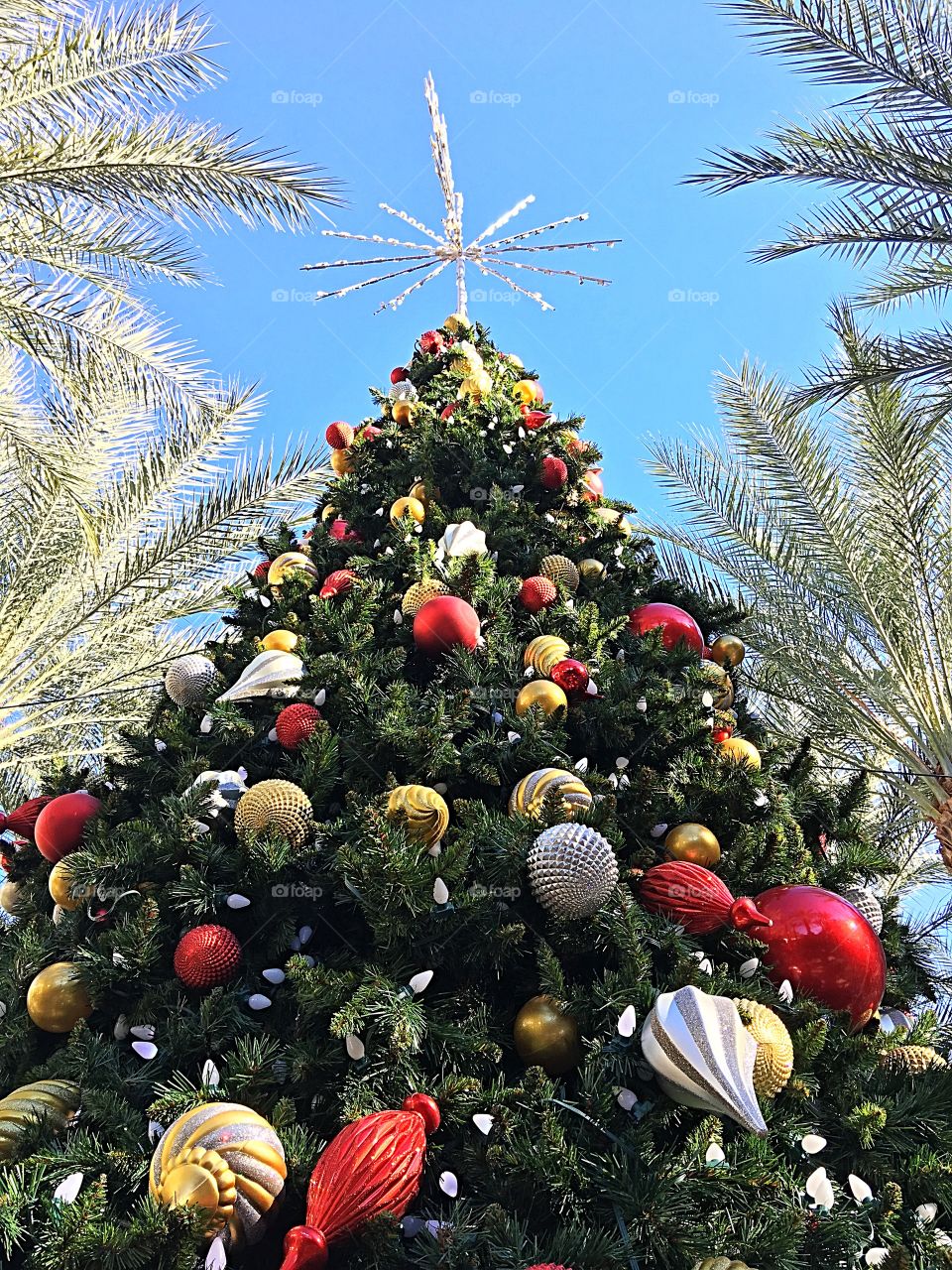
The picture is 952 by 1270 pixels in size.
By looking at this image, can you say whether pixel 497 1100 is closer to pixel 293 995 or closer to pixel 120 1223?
pixel 293 995

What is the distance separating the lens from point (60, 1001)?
2.15 metres

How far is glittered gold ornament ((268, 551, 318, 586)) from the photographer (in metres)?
3.82

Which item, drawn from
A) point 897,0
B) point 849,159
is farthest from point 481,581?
point 897,0

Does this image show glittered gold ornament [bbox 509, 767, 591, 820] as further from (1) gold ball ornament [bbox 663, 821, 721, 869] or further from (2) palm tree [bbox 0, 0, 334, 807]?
(2) palm tree [bbox 0, 0, 334, 807]

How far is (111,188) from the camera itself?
3.78m

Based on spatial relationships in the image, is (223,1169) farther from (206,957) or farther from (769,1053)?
(769,1053)

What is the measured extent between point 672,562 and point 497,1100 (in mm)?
3994

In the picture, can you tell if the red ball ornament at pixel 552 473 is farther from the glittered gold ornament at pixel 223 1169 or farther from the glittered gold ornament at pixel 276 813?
the glittered gold ornament at pixel 223 1169

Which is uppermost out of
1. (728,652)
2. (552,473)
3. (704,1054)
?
(552,473)

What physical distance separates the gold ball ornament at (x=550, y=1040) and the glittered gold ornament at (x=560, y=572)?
86.9 inches

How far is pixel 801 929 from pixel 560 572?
204cm

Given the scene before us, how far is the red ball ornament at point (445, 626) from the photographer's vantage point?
3.06 metres

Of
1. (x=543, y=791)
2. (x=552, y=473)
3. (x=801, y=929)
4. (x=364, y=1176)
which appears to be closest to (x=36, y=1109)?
(x=364, y=1176)

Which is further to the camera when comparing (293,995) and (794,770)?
(794,770)
